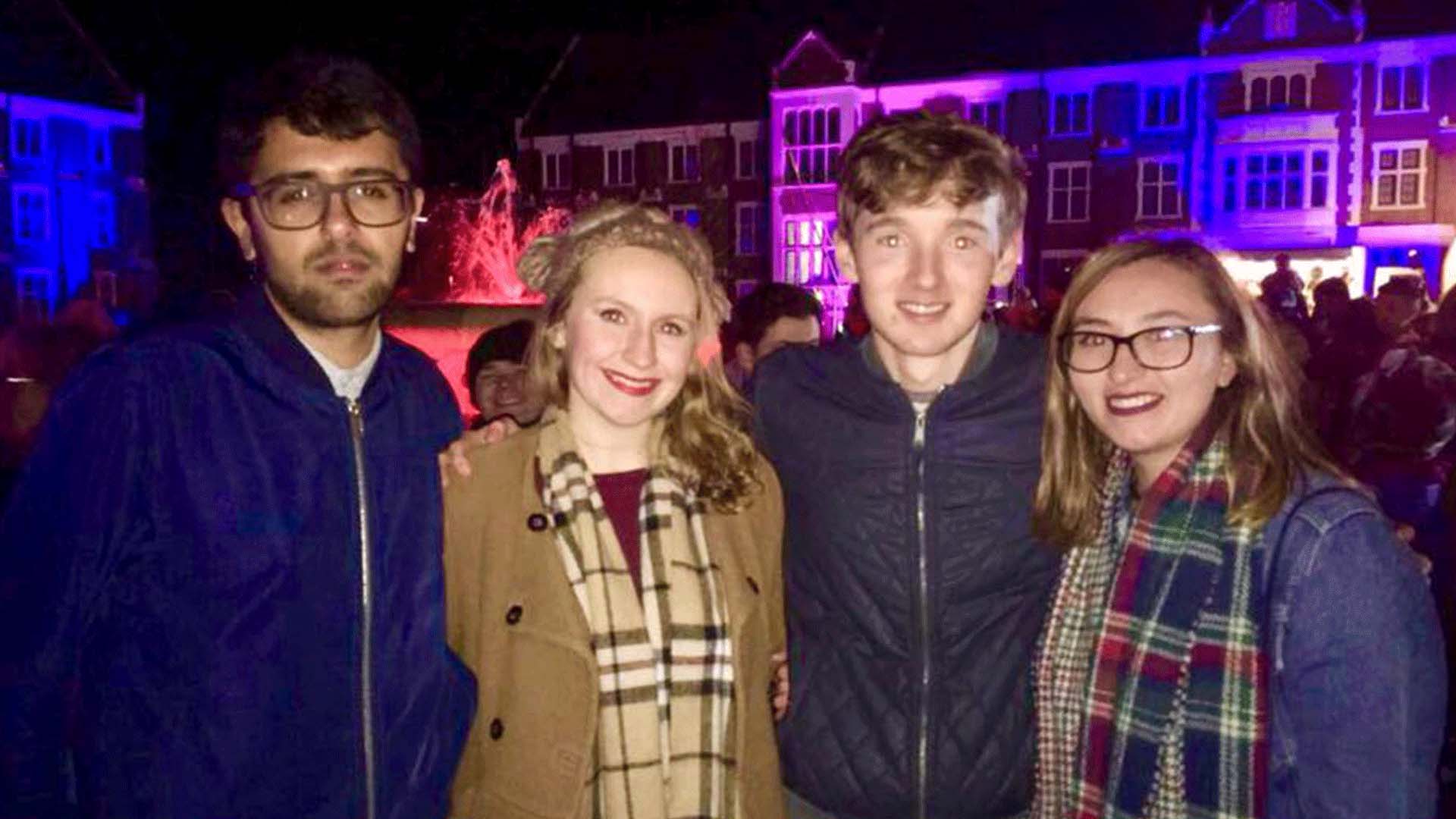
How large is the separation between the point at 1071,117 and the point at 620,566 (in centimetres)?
3263

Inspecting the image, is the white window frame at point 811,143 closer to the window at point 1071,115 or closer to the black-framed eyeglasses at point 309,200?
the window at point 1071,115

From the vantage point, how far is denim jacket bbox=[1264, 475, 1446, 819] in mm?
2375

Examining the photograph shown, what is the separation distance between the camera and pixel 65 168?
39594 mm

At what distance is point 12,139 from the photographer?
124 ft

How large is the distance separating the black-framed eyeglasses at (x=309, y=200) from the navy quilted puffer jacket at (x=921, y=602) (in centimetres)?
155

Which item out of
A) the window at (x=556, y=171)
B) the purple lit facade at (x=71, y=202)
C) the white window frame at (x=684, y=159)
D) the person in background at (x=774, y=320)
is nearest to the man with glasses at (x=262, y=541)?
the person in background at (x=774, y=320)

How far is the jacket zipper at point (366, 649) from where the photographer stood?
8.83 feet

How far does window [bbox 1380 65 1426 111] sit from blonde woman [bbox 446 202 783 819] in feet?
106

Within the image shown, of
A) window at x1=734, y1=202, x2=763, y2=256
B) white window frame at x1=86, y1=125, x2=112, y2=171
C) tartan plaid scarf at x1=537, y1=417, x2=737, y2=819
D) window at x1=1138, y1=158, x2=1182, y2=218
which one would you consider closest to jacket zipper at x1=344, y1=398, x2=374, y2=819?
tartan plaid scarf at x1=537, y1=417, x2=737, y2=819

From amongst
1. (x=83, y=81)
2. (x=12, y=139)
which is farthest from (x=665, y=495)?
(x=83, y=81)

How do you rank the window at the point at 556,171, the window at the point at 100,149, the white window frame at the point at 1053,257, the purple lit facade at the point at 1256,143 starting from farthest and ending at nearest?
the window at the point at 556,171, the window at the point at 100,149, the white window frame at the point at 1053,257, the purple lit facade at the point at 1256,143

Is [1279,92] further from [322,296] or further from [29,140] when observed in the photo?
[29,140]

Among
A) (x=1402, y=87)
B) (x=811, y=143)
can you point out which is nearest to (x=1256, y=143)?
(x=1402, y=87)

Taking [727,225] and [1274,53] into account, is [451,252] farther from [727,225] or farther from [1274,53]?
[1274,53]
